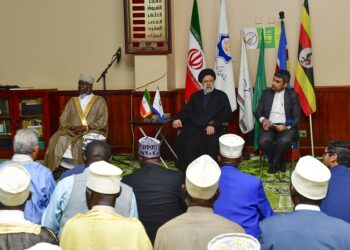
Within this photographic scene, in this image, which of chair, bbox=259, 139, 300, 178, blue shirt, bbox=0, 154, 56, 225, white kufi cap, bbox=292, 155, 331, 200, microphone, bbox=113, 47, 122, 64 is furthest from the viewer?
microphone, bbox=113, 47, 122, 64

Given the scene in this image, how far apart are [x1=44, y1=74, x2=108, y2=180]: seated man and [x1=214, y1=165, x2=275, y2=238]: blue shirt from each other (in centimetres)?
307

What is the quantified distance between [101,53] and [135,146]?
1449mm

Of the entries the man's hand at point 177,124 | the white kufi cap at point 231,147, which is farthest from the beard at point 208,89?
the white kufi cap at point 231,147

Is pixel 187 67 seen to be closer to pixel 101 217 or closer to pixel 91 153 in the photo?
pixel 91 153

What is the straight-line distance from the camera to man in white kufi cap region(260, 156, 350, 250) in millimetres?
2057

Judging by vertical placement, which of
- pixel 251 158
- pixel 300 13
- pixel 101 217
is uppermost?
pixel 300 13

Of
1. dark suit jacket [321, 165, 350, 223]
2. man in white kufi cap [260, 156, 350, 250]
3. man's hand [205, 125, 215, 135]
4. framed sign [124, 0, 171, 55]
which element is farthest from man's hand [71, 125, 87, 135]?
man in white kufi cap [260, 156, 350, 250]

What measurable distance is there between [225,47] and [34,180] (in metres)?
4.28

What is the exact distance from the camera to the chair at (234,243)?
1535 mm

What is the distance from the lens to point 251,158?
696 cm

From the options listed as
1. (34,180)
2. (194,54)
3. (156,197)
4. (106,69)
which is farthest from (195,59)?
(156,197)

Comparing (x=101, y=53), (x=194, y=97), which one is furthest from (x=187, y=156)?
(x=101, y=53)

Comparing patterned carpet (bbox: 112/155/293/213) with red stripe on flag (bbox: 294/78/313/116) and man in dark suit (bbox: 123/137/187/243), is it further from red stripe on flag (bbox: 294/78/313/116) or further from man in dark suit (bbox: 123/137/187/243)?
man in dark suit (bbox: 123/137/187/243)

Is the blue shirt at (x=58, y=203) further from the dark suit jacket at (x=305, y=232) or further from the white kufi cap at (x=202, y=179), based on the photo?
the dark suit jacket at (x=305, y=232)
